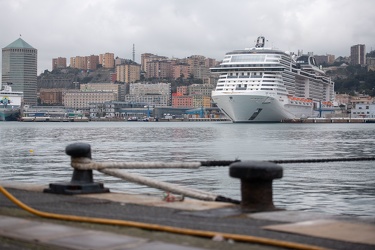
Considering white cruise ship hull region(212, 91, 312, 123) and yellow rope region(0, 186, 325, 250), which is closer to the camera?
yellow rope region(0, 186, 325, 250)

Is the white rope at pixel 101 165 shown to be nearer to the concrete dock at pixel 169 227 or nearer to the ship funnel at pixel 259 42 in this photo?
the concrete dock at pixel 169 227

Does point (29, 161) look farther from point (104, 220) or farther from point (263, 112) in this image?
point (263, 112)

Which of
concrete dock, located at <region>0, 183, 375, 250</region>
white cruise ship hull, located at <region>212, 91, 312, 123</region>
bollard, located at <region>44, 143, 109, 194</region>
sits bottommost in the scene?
concrete dock, located at <region>0, 183, 375, 250</region>

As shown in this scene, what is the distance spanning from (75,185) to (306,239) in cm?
490

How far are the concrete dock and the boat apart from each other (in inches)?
4941

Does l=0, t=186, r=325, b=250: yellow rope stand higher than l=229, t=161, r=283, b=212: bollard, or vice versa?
l=229, t=161, r=283, b=212: bollard

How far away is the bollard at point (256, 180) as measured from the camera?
9188 mm

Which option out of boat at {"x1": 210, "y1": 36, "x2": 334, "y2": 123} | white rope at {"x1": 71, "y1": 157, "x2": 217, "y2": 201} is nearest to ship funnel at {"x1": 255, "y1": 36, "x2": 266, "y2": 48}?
boat at {"x1": 210, "y1": 36, "x2": 334, "y2": 123}

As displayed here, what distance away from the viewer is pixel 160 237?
734 cm

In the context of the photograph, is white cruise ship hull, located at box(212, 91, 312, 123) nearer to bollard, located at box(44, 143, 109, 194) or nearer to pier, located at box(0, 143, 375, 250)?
bollard, located at box(44, 143, 109, 194)

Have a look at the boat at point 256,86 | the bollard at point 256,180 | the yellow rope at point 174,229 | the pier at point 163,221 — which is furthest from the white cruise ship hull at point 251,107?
the yellow rope at point 174,229

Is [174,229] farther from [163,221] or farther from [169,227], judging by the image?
[163,221]

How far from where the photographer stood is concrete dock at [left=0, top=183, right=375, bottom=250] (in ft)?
23.0

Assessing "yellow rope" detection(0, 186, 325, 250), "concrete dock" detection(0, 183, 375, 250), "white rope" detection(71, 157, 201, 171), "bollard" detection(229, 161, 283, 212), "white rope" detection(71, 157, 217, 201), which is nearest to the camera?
"yellow rope" detection(0, 186, 325, 250)
